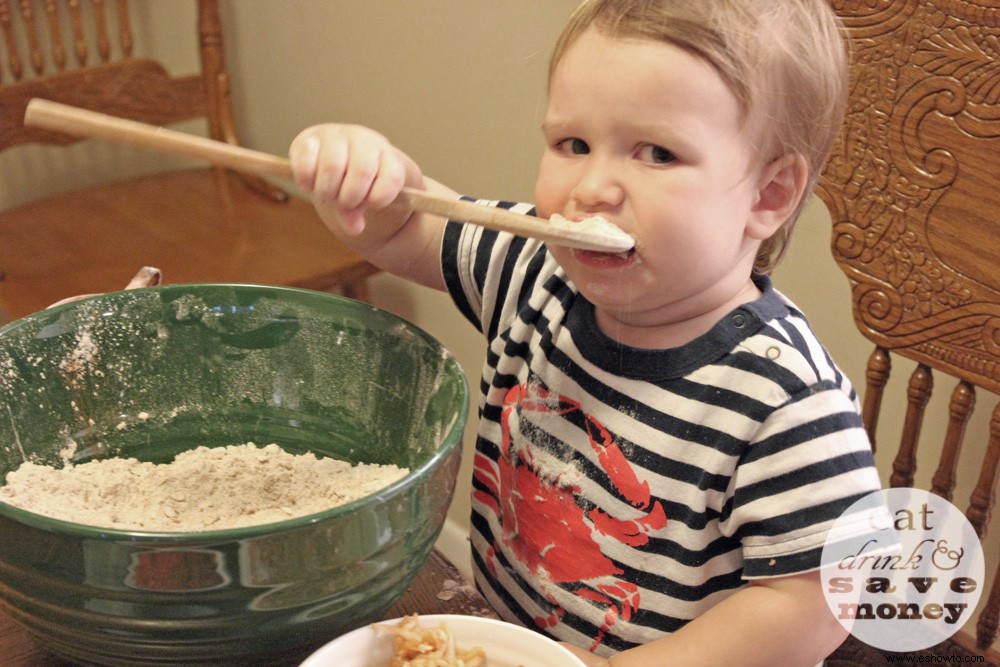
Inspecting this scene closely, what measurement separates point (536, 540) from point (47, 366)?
1.33 feet

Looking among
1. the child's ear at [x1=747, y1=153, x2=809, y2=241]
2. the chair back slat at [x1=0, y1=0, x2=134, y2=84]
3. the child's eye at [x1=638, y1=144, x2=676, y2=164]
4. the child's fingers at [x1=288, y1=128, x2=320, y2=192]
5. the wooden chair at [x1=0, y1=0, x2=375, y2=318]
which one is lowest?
the wooden chair at [x1=0, y1=0, x2=375, y2=318]

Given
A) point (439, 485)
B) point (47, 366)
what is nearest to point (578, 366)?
point (439, 485)

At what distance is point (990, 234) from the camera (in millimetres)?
836

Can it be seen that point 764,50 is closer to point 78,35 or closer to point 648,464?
point 648,464

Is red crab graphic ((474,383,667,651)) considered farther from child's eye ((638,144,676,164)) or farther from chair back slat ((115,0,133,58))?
chair back slat ((115,0,133,58))

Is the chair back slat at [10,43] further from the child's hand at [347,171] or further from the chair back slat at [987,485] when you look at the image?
the chair back slat at [987,485]

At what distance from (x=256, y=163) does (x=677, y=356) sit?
13.3 inches

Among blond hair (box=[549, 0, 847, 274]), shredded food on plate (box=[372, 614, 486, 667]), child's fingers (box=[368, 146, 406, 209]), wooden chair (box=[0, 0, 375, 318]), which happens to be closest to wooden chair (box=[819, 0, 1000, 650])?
blond hair (box=[549, 0, 847, 274])

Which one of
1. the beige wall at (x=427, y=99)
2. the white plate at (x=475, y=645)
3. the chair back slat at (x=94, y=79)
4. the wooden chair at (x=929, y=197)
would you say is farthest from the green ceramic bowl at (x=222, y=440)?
the chair back slat at (x=94, y=79)

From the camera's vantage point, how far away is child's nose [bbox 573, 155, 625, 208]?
0.70 meters

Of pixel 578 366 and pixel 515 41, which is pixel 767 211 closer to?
pixel 578 366

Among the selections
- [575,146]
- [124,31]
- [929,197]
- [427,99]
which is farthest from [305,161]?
[124,31]

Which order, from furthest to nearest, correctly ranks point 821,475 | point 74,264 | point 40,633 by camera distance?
point 74,264
point 821,475
point 40,633

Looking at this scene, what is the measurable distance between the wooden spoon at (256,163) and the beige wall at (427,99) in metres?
0.65
